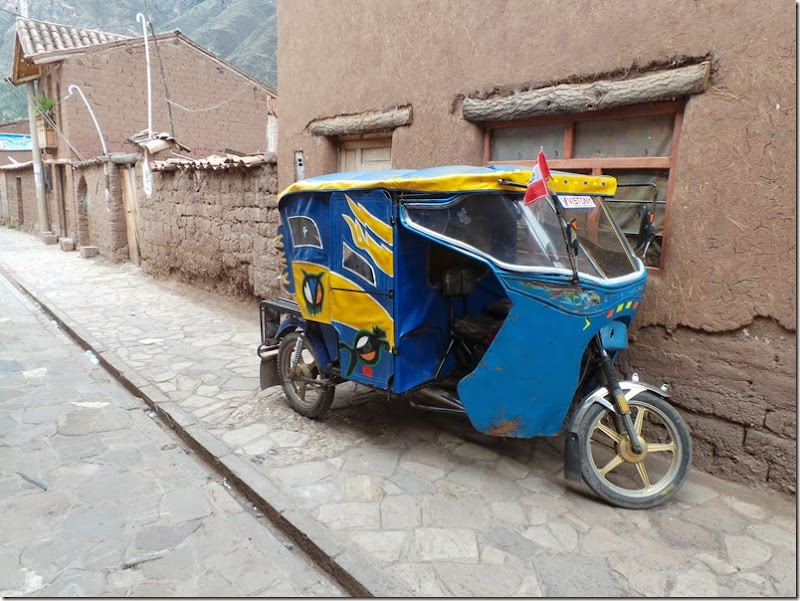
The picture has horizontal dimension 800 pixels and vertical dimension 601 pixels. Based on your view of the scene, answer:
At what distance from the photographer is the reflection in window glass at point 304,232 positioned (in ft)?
14.3

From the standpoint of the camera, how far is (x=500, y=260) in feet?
11.0

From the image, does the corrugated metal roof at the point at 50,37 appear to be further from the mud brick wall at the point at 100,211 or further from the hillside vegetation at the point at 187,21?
the hillside vegetation at the point at 187,21

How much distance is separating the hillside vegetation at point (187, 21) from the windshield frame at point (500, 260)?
48.3 metres

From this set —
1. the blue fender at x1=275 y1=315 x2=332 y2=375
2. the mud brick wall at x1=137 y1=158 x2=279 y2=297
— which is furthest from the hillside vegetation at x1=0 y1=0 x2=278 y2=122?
the blue fender at x1=275 y1=315 x2=332 y2=375

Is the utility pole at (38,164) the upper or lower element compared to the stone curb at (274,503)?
upper

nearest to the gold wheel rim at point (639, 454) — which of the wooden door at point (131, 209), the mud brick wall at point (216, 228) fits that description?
the mud brick wall at point (216, 228)

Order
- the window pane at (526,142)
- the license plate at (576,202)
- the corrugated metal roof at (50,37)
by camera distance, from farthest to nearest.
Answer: the corrugated metal roof at (50,37)
the window pane at (526,142)
the license plate at (576,202)

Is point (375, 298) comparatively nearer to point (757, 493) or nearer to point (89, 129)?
point (757, 493)

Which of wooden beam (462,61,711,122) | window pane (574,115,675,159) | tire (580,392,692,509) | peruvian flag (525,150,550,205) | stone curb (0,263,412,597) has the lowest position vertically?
stone curb (0,263,412,597)

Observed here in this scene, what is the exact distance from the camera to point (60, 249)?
17.3 metres

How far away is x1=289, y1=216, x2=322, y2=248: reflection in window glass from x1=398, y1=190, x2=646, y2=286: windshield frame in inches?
37.3

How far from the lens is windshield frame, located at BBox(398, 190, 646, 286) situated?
324 centimetres

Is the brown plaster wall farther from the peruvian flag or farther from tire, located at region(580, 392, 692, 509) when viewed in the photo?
tire, located at region(580, 392, 692, 509)

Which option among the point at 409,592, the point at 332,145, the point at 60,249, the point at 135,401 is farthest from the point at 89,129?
the point at 409,592
